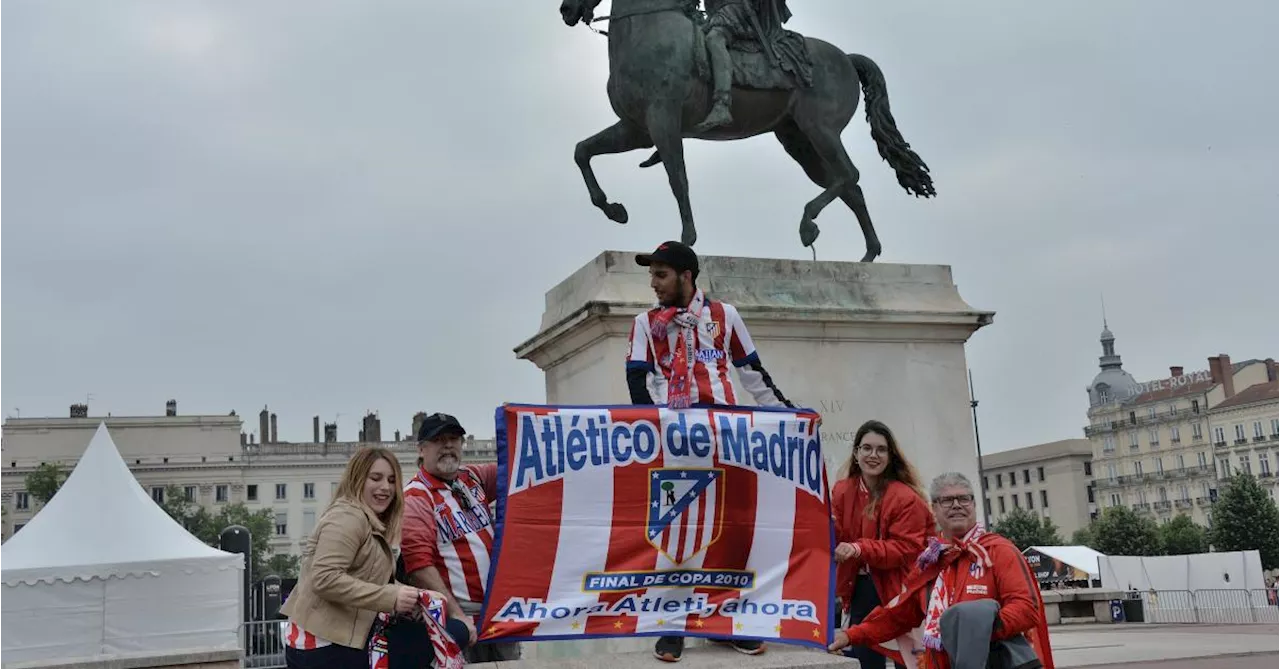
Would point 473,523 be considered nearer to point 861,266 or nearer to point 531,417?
point 531,417

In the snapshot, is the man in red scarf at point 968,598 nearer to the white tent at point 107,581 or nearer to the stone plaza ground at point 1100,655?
the stone plaza ground at point 1100,655

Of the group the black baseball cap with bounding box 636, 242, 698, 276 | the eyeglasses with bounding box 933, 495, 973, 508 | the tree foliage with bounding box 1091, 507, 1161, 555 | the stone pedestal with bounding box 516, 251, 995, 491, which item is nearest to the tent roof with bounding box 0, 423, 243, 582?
the stone pedestal with bounding box 516, 251, 995, 491

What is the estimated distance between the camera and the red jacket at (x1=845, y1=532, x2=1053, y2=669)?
4301mm

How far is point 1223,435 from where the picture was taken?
11538 centimetres

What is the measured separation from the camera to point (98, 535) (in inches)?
810

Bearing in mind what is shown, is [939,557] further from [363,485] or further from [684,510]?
[363,485]

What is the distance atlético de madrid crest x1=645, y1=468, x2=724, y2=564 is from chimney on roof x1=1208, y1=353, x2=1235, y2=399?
410 feet

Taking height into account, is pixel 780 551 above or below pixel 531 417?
below

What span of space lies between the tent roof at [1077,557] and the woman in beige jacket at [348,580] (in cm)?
3241

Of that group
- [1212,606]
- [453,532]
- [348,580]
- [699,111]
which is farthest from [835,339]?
[1212,606]

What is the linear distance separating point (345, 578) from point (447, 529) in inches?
36.9

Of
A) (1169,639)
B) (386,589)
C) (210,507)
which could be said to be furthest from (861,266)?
(210,507)

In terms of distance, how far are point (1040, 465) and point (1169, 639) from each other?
130239 millimetres

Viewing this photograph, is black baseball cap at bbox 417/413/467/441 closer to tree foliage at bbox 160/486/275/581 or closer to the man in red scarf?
the man in red scarf
